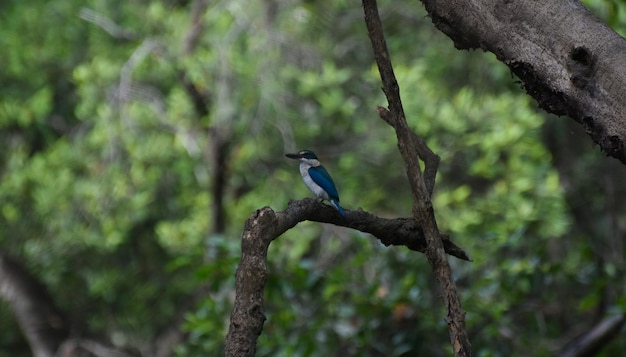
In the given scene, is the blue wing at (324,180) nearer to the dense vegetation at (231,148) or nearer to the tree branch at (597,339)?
the tree branch at (597,339)

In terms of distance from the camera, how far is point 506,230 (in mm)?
6719

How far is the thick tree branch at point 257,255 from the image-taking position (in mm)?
1771

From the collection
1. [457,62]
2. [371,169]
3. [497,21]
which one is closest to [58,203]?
[371,169]

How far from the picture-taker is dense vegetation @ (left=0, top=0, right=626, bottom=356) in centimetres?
793

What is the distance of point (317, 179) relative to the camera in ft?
11.7

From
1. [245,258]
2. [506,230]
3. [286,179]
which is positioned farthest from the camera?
[286,179]

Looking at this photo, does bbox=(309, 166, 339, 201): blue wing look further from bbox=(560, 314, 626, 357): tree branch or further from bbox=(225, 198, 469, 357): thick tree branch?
bbox=(560, 314, 626, 357): tree branch

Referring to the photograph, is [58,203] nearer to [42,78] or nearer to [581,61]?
[42,78]

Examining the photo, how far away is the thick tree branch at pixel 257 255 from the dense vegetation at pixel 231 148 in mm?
3924

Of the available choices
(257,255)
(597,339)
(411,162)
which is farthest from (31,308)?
(257,255)

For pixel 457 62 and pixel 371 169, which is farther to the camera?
pixel 457 62

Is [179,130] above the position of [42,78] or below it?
above

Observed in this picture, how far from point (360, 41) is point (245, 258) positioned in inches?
292

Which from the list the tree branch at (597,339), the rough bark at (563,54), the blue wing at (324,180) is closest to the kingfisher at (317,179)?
the blue wing at (324,180)
